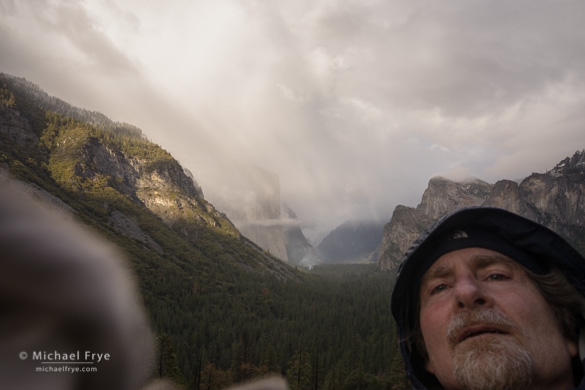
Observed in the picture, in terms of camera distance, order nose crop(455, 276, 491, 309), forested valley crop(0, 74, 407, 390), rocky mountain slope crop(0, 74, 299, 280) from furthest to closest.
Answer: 1. rocky mountain slope crop(0, 74, 299, 280)
2. forested valley crop(0, 74, 407, 390)
3. nose crop(455, 276, 491, 309)

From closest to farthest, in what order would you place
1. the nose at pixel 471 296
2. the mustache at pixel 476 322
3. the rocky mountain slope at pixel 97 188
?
the mustache at pixel 476 322 < the nose at pixel 471 296 < the rocky mountain slope at pixel 97 188

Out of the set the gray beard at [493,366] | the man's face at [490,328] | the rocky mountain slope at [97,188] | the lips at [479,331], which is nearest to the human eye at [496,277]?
the man's face at [490,328]

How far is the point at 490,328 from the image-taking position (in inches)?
113

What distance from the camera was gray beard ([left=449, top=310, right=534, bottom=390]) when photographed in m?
2.59

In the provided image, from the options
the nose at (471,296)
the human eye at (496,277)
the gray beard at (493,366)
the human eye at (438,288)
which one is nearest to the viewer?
the gray beard at (493,366)

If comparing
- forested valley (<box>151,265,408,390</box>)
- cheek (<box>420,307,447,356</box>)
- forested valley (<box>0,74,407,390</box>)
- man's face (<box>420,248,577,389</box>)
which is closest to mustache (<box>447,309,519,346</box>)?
man's face (<box>420,248,577,389</box>)

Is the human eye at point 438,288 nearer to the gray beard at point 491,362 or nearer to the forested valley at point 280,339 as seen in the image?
the gray beard at point 491,362

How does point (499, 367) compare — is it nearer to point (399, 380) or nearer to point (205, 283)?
point (399, 380)

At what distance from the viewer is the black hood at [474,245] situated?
9.55 ft

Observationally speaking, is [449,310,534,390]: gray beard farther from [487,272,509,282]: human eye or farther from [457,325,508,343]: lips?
[487,272,509,282]: human eye

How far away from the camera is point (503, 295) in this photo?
9.74 ft

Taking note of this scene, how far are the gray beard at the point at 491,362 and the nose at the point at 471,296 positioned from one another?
0.27ft

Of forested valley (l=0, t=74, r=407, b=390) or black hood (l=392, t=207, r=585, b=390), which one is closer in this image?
black hood (l=392, t=207, r=585, b=390)

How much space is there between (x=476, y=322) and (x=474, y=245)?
0.74 m
